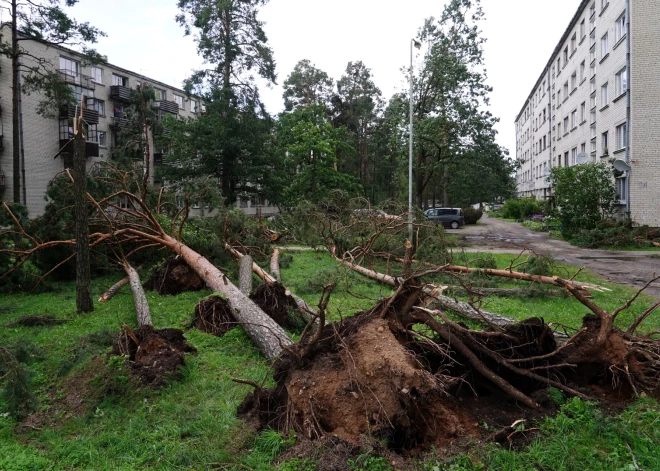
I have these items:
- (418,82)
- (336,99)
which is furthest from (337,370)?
(336,99)

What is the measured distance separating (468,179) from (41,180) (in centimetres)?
2555

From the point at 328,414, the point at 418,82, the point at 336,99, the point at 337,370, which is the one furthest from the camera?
the point at 336,99

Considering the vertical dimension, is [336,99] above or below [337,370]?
above

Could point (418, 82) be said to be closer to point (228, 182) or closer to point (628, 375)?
point (228, 182)

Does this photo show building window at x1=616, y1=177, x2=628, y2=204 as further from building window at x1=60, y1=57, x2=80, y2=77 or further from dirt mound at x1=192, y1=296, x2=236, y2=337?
building window at x1=60, y1=57, x2=80, y2=77

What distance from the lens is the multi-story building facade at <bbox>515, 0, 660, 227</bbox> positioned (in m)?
20.5

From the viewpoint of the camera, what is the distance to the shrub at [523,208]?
133 feet

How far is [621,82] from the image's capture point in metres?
22.8

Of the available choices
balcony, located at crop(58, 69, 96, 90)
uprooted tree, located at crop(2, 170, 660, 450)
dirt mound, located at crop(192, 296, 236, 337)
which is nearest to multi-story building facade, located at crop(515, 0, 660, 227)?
uprooted tree, located at crop(2, 170, 660, 450)

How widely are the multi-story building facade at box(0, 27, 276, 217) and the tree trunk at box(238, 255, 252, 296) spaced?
14.7 meters

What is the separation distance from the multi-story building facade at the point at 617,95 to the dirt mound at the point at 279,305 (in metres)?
18.8

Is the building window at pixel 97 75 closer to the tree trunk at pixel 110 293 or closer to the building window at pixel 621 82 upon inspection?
the tree trunk at pixel 110 293

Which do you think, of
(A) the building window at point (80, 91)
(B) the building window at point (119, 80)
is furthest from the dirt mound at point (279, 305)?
(B) the building window at point (119, 80)

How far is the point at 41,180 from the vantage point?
96.5 feet
